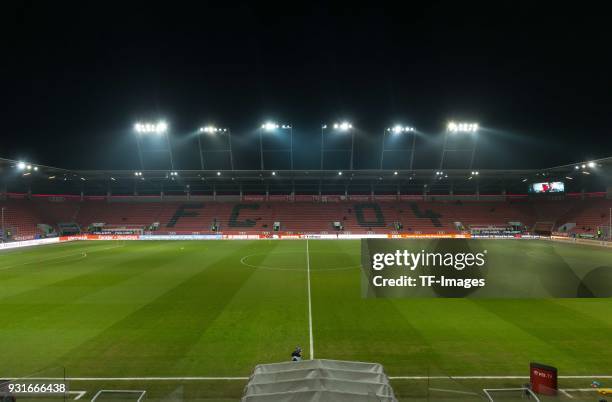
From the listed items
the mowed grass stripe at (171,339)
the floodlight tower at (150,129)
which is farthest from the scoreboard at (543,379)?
the floodlight tower at (150,129)

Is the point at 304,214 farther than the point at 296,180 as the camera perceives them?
No

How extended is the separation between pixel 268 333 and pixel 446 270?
7.69m

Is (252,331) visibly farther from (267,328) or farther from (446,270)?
(446,270)

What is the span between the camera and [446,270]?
4.94m

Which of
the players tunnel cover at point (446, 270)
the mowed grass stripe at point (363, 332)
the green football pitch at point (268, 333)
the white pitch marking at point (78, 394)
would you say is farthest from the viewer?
the mowed grass stripe at point (363, 332)

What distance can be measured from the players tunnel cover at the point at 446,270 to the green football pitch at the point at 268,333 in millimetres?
223

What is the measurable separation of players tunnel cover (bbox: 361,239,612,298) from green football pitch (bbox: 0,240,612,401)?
0.73 feet

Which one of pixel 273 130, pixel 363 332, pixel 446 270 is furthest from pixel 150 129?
pixel 446 270

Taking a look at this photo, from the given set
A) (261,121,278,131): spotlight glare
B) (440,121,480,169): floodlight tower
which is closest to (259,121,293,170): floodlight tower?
(261,121,278,131): spotlight glare

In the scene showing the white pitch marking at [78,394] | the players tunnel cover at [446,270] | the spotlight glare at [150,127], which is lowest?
the white pitch marking at [78,394]

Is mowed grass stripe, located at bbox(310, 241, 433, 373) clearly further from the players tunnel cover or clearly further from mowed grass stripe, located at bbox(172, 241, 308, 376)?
the players tunnel cover

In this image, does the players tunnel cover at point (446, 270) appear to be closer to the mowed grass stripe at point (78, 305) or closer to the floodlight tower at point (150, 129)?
the mowed grass stripe at point (78, 305)

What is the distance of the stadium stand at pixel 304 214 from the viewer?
53469mm

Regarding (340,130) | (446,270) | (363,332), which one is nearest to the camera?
(446,270)
